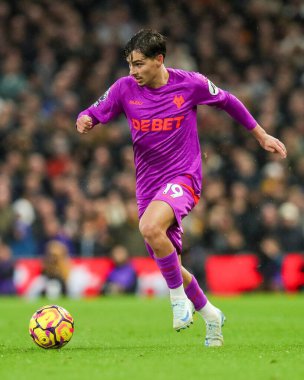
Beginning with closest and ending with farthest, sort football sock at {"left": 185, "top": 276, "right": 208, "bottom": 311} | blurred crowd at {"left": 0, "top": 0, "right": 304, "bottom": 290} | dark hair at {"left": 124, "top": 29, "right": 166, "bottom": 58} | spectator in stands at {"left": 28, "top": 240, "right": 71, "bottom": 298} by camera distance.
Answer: dark hair at {"left": 124, "top": 29, "right": 166, "bottom": 58} < football sock at {"left": 185, "top": 276, "right": 208, "bottom": 311} < spectator in stands at {"left": 28, "top": 240, "right": 71, "bottom": 298} < blurred crowd at {"left": 0, "top": 0, "right": 304, "bottom": 290}

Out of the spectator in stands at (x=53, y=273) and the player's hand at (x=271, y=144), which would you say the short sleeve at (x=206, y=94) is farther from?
the spectator in stands at (x=53, y=273)

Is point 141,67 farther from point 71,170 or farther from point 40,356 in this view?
point 71,170

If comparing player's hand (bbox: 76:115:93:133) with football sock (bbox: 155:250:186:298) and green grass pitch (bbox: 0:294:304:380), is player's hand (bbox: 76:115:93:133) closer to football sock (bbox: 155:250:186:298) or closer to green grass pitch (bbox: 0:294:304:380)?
football sock (bbox: 155:250:186:298)

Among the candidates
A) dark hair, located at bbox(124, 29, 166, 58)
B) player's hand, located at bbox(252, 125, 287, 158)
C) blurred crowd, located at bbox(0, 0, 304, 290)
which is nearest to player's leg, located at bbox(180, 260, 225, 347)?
player's hand, located at bbox(252, 125, 287, 158)

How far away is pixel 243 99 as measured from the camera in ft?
72.7

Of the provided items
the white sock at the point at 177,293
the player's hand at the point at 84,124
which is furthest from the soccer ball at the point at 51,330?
the player's hand at the point at 84,124

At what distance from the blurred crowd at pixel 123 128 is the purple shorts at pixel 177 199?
937cm

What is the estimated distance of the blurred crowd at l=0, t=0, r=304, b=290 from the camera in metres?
18.7

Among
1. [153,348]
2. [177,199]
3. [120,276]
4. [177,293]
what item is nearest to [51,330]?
[153,348]

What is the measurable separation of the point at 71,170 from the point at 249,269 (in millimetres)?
3824

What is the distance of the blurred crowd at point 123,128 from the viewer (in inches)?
738

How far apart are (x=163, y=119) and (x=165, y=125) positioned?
0.05 m

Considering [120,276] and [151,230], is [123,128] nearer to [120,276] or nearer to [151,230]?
[120,276]

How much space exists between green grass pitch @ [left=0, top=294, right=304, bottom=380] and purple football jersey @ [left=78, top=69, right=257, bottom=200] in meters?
1.47
